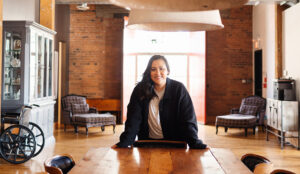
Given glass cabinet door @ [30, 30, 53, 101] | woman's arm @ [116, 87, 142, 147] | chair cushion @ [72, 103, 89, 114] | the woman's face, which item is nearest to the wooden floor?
chair cushion @ [72, 103, 89, 114]

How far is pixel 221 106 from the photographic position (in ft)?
34.2

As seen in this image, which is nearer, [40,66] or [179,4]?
[179,4]

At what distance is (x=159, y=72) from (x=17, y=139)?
11.0 ft

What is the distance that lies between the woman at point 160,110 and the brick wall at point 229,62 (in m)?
7.91

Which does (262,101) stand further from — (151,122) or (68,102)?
(151,122)

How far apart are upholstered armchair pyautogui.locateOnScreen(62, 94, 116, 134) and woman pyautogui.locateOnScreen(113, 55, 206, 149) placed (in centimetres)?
540

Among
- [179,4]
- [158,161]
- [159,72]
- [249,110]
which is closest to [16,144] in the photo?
[159,72]

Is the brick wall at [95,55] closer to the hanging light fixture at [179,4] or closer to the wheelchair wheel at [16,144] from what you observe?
the wheelchair wheel at [16,144]

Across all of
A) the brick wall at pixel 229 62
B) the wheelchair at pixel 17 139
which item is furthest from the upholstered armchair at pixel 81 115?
the brick wall at pixel 229 62

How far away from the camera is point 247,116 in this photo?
8336 millimetres

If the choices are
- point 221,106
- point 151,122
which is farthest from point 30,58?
point 221,106

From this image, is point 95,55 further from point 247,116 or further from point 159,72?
point 159,72

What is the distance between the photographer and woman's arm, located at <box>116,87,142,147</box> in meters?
2.54

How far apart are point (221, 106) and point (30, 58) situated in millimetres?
6437
